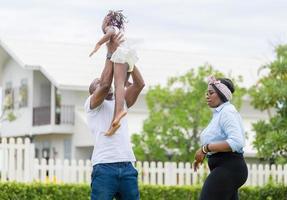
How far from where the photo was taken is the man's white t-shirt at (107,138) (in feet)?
26.0

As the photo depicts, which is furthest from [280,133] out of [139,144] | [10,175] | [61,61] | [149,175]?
[61,61]

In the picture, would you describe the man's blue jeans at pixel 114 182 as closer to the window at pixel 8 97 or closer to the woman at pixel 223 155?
the woman at pixel 223 155

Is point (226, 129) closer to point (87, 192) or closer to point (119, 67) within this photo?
point (119, 67)

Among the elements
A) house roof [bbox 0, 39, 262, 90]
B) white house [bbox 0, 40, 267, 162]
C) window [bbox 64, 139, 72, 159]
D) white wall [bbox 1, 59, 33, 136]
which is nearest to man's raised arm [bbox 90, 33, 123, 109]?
white house [bbox 0, 40, 267, 162]

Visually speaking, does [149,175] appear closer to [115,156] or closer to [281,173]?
[281,173]

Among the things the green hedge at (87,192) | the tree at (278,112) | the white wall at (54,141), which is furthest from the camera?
the white wall at (54,141)

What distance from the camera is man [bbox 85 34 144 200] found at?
7891 millimetres

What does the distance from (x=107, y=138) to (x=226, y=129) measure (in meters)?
1.30

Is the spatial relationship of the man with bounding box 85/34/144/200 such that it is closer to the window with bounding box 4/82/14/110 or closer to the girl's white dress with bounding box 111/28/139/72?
the girl's white dress with bounding box 111/28/139/72

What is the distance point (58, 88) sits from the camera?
3669 centimetres

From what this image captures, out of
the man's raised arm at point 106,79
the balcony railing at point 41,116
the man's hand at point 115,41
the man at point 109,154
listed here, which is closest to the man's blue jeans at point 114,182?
the man at point 109,154

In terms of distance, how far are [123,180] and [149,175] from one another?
12524mm

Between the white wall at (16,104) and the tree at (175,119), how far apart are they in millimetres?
13150

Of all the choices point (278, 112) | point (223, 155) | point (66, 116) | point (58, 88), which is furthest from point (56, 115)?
point (223, 155)
